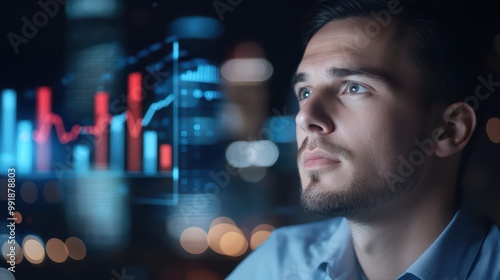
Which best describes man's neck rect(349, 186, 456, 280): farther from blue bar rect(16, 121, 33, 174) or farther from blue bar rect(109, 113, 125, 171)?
blue bar rect(16, 121, 33, 174)

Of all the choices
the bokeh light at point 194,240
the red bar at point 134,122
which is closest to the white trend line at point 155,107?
the red bar at point 134,122

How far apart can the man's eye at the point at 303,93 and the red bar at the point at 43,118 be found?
77 centimetres

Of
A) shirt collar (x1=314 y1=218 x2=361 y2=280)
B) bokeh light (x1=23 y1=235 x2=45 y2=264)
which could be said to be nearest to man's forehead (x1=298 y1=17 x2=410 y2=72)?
shirt collar (x1=314 y1=218 x2=361 y2=280)

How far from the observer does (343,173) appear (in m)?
1.26

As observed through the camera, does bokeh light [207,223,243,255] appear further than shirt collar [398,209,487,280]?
Yes

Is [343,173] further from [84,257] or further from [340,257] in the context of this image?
[84,257]

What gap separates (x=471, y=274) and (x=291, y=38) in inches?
31.4

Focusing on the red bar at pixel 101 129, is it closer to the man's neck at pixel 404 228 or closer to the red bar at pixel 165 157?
the red bar at pixel 165 157

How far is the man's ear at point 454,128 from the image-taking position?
1313 mm

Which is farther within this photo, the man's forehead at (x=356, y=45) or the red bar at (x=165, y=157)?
the red bar at (x=165, y=157)

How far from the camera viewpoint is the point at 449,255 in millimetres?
1285

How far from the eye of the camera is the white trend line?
159 centimetres

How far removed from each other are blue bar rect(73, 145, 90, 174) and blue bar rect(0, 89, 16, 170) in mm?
196

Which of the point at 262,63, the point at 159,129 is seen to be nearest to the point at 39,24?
the point at 159,129
